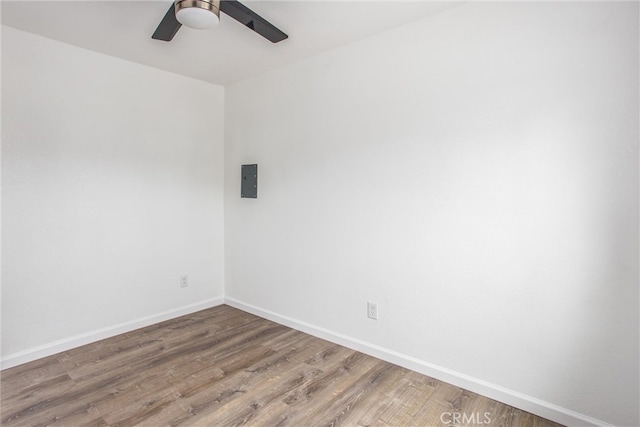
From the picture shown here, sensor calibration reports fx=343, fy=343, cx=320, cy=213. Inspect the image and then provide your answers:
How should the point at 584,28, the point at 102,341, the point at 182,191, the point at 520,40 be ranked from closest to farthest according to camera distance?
the point at 584,28, the point at 520,40, the point at 102,341, the point at 182,191

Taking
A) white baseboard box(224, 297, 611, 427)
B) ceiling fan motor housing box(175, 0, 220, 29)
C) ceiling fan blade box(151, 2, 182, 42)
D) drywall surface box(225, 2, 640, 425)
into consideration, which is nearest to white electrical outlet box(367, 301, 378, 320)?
drywall surface box(225, 2, 640, 425)

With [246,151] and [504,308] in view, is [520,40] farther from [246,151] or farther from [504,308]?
[246,151]

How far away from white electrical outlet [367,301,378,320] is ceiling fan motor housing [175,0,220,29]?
2.03 m

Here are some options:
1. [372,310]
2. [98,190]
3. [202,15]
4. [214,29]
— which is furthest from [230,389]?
[214,29]

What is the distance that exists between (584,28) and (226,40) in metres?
2.19

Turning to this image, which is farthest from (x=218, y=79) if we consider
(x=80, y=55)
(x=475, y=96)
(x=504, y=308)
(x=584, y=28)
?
(x=504, y=308)

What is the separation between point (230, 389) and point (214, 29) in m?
2.36

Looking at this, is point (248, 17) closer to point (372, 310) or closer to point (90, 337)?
point (372, 310)

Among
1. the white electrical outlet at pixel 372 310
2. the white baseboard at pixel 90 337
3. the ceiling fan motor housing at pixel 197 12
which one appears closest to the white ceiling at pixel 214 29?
the ceiling fan motor housing at pixel 197 12

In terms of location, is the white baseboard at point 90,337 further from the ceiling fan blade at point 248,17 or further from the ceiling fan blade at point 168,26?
the ceiling fan blade at point 248,17

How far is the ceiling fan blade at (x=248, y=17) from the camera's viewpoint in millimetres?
1698

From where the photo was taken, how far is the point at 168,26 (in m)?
1.84

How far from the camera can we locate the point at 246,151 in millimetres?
3414

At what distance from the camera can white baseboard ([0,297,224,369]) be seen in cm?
240
